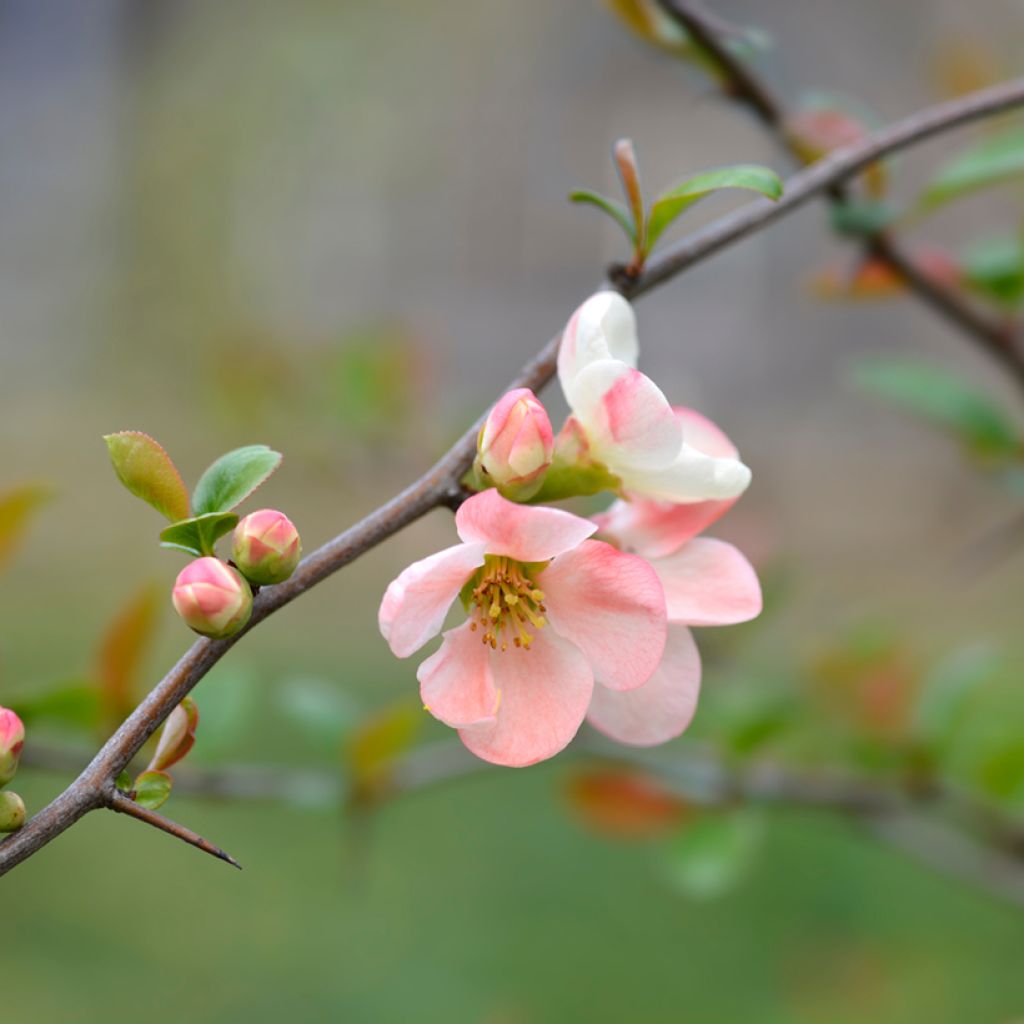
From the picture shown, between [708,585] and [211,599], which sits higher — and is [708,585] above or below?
below

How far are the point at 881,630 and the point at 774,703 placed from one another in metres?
0.30

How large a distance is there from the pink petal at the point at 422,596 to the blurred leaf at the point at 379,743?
347 millimetres

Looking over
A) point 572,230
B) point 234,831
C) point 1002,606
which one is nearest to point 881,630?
point 234,831

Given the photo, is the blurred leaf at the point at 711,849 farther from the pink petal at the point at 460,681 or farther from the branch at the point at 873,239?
the pink petal at the point at 460,681

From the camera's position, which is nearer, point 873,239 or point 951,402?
point 873,239

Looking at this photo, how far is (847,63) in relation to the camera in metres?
5.50

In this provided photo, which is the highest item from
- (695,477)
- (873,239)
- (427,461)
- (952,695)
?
(695,477)

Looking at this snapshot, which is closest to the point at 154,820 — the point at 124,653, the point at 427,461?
the point at 124,653

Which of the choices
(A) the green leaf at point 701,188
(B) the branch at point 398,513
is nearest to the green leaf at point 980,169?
(B) the branch at point 398,513

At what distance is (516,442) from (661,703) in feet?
0.40

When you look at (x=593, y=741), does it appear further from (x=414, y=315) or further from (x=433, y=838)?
(x=414, y=315)

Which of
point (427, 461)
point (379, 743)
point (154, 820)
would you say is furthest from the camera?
point (427, 461)

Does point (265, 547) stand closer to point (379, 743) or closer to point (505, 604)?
point (505, 604)

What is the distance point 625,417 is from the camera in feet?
1.42
